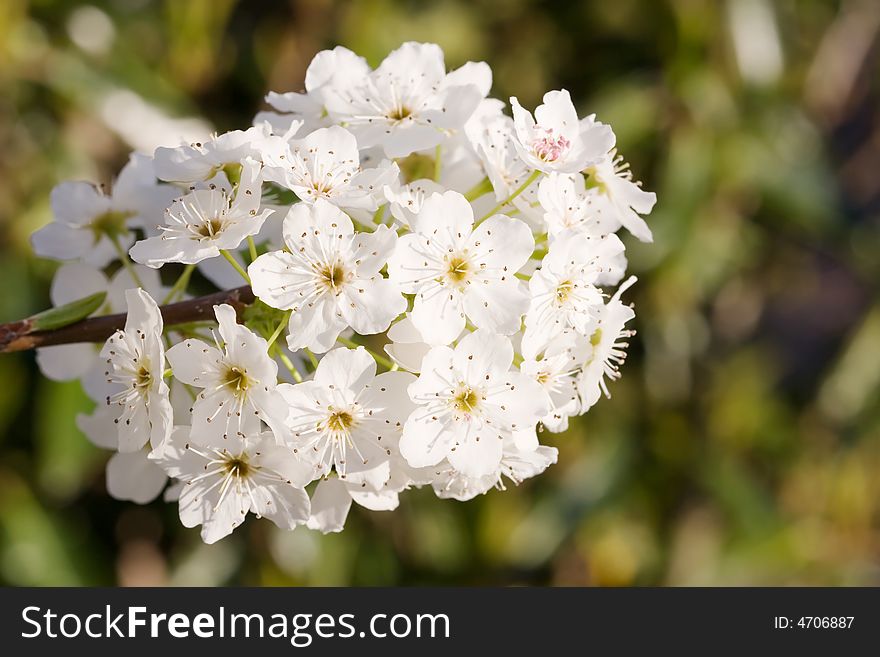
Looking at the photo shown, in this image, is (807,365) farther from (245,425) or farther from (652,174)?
(245,425)

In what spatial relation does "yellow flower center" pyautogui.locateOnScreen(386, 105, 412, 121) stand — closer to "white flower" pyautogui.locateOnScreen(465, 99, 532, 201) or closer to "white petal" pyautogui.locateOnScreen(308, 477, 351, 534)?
"white flower" pyautogui.locateOnScreen(465, 99, 532, 201)

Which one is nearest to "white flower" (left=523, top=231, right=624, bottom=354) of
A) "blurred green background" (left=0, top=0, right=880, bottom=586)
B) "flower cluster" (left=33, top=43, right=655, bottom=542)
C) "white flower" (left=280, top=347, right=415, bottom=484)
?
"flower cluster" (left=33, top=43, right=655, bottom=542)

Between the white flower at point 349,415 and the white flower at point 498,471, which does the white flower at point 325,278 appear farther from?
the white flower at point 498,471

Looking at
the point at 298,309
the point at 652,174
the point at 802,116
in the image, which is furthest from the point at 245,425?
the point at 802,116

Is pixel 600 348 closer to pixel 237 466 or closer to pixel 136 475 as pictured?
pixel 237 466

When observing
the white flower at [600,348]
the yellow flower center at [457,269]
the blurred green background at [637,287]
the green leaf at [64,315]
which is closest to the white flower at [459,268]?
the yellow flower center at [457,269]
